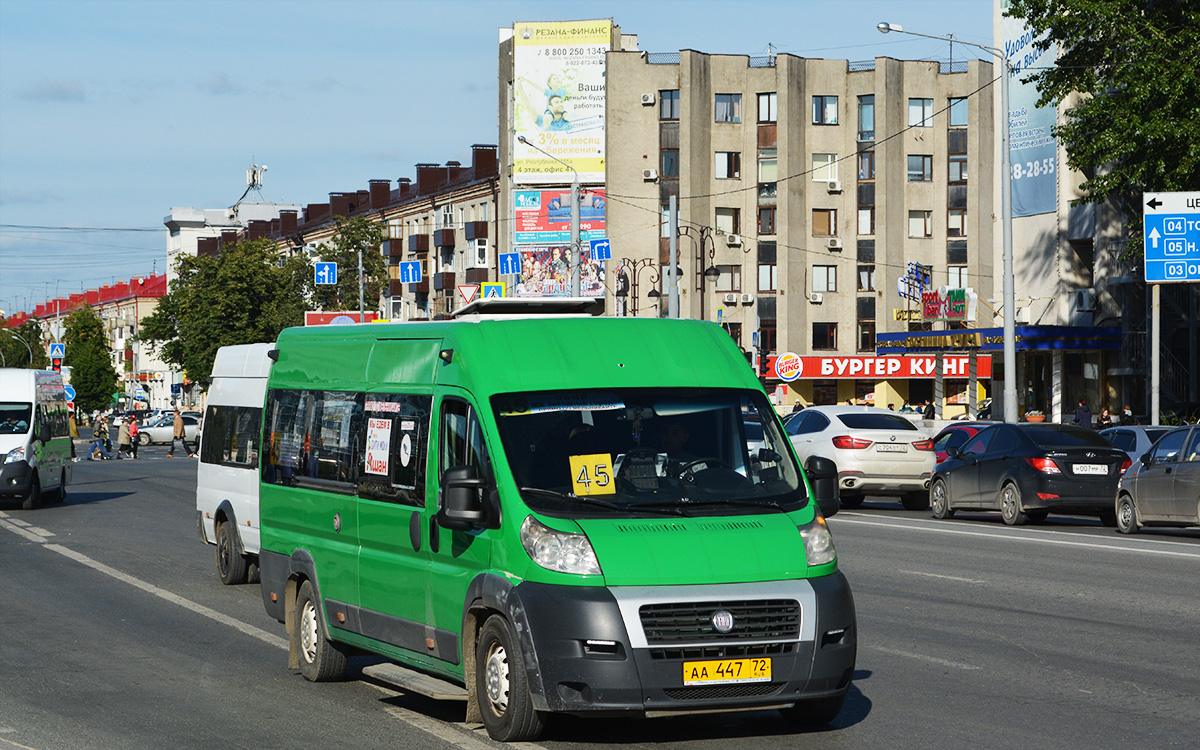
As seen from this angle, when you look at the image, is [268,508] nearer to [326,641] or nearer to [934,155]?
[326,641]

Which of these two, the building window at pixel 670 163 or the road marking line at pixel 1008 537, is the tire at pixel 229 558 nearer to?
the road marking line at pixel 1008 537

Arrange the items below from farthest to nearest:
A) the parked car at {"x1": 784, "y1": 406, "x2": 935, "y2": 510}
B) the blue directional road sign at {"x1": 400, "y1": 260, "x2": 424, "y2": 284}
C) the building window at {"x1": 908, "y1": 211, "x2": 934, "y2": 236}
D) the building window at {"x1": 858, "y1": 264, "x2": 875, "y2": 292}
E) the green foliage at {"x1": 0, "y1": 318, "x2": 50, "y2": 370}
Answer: the green foliage at {"x1": 0, "y1": 318, "x2": 50, "y2": 370} → the building window at {"x1": 908, "y1": 211, "x2": 934, "y2": 236} → the building window at {"x1": 858, "y1": 264, "x2": 875, "y2": 292} → the blue directional road sign at {"x1": 400, "y1": 260, "x2": 424, "y2": 284} → the parked car at {"x1": 784, "y1": 406, "x2": 935, "y2": 510}

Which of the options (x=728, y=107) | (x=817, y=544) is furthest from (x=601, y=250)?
(x=817, y=544)

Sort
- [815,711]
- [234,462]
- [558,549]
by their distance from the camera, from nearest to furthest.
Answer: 1. [558,549]
2. [815,711]
3. [234,462]

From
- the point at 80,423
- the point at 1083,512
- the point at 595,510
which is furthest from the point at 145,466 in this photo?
the point at 80,423

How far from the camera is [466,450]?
7898 mm

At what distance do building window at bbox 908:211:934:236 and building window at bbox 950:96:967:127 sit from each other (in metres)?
4.64

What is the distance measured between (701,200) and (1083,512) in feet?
175

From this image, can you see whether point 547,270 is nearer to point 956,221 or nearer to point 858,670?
point 956,221

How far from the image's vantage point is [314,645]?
976 cm

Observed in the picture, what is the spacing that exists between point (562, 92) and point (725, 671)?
6941 cm

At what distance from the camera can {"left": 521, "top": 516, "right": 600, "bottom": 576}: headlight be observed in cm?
710

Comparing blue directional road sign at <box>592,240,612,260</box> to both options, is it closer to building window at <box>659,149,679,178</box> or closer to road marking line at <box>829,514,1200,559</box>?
building window at <box>659,149,679,178</box>

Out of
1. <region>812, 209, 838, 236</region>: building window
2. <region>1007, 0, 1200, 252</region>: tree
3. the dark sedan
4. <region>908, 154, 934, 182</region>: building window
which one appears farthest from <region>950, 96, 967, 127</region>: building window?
the dark sedan
